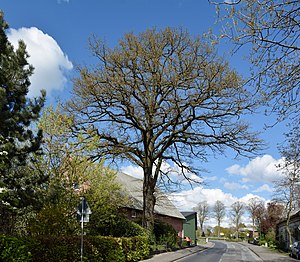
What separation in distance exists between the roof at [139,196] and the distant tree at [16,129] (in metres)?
16.8

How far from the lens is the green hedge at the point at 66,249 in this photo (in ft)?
35.4

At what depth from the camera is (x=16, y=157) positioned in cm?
1400

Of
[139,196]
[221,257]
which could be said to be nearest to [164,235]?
[221,257]

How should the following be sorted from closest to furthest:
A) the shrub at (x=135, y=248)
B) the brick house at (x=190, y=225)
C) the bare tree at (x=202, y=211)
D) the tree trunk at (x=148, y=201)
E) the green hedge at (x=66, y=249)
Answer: the green hedge at (x=66, y=249) < the shrub at (x=135, y=248) < the tree trunk at (x=148, y=201) < the brick house at (x=190, y=225) < the bare tree at (x=202, y=211)

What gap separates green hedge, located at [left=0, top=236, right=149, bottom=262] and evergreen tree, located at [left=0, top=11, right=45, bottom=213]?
6.74ft

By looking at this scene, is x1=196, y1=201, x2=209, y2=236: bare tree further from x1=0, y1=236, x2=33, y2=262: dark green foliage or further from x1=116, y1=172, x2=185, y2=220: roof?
x1=0, y1=236, x2=33, y2=262: dark green foliage

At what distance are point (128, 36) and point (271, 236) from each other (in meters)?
39.2

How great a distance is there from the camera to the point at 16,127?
13594 millimetres

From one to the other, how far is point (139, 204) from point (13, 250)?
967 inches

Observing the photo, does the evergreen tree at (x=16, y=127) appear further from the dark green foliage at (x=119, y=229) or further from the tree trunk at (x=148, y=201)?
the tree trunk at (x=148, y=201)

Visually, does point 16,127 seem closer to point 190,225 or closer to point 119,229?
point 119,229

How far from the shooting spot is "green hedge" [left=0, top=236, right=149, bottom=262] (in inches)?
425

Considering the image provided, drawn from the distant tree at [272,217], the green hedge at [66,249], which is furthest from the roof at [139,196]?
the distant tree at [272,217]

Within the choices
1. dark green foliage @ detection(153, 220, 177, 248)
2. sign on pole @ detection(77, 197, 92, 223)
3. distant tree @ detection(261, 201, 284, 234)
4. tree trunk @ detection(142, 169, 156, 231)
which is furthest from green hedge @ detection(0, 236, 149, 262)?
distant tree @ detection(261, 201, 284, 234)
